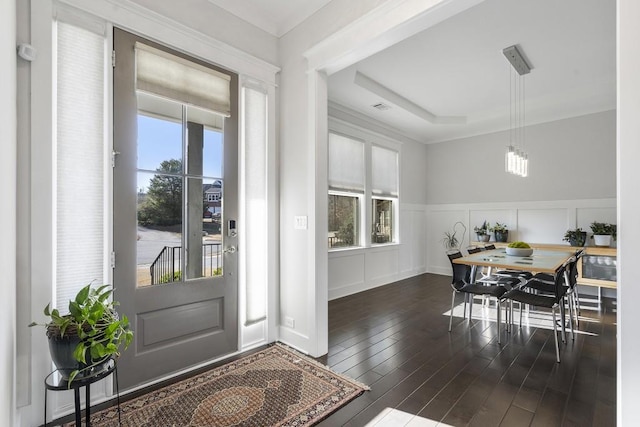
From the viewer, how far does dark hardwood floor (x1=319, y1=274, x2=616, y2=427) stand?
197cm

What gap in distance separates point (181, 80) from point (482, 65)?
11.3ft

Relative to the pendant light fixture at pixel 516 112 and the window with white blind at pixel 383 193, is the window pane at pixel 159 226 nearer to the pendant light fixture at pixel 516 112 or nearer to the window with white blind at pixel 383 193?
the pendant light fixture at pixel 516 112

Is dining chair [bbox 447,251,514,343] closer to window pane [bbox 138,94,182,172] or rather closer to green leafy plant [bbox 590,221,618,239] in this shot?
green leafy plant [bbox 590,221,618,239]

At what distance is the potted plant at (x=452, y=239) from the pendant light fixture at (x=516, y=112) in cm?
188

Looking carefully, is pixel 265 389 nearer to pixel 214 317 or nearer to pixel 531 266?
pixel 214 317

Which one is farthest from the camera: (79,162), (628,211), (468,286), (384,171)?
(384,171)

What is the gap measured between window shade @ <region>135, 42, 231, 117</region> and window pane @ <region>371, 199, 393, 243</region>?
141 inches

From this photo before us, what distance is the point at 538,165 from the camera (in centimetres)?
559

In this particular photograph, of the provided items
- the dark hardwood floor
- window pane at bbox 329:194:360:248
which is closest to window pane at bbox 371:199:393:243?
window pane at bbox 329:194:360:248

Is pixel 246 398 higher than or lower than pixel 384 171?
lower

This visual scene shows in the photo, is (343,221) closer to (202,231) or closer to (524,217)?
(202,231)

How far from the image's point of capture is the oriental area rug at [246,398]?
1.90 metres

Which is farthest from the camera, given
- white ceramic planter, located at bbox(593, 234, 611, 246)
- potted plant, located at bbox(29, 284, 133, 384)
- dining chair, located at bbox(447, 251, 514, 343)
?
white ceramic planter, located at bbox(593, 234, 611, 246)

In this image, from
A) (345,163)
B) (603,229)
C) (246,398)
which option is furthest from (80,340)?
(603,229)
